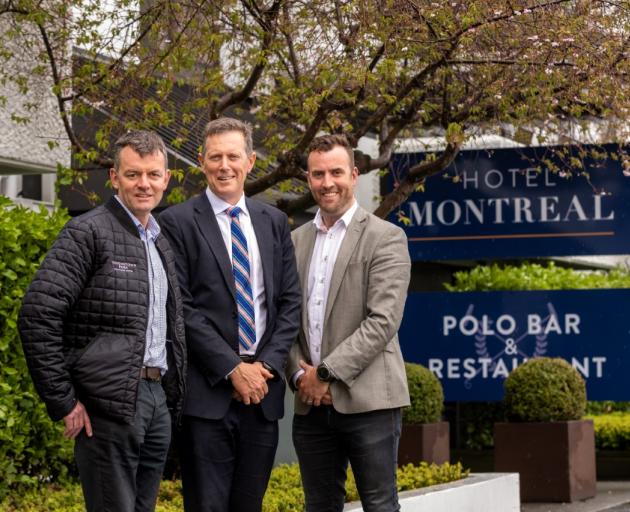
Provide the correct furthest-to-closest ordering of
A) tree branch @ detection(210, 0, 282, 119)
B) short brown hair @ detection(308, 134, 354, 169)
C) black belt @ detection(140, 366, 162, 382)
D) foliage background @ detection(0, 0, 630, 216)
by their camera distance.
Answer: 1. tree branch @ detection(210, 0, 282, 119)
2. foliage background @ detection(0, 0, 630, 216)
3. short brown hair @ detection(308, 134, 354, 169)
4. black belt @ detection(140, 366, 162, 382)

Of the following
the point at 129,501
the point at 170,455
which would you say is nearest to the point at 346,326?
the point at 129,501

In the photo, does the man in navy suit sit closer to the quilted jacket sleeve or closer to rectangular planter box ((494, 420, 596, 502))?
the quilted jacket sleeve

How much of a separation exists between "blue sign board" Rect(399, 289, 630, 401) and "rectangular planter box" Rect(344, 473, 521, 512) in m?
2.33

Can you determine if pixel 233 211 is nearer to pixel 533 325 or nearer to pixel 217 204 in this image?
pixel 217 204

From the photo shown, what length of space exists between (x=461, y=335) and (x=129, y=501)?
7.62 m

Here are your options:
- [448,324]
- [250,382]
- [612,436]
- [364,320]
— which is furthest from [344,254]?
[612,436]

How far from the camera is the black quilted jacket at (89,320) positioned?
443 cm

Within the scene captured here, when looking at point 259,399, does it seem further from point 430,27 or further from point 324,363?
point 430,27

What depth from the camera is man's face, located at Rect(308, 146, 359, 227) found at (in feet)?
18.1

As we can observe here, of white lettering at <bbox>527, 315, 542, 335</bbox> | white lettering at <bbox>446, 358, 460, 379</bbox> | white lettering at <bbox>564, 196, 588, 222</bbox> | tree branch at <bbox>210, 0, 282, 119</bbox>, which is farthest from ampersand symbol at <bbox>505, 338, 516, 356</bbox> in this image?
tree branch at <bbox>210, 0, 282, 119</bbox>

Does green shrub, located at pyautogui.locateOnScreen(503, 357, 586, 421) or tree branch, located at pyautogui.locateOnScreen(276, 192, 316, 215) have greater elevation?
tree branch, located at pyautogui.locateOnScreen(276, 192, 316, 215)

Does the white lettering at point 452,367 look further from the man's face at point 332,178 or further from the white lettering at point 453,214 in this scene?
the man's face at point 332,178

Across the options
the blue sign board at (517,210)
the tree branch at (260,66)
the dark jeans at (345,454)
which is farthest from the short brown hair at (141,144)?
the blue sign board at (517,210)

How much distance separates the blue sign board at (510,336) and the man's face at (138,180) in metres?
7.39
